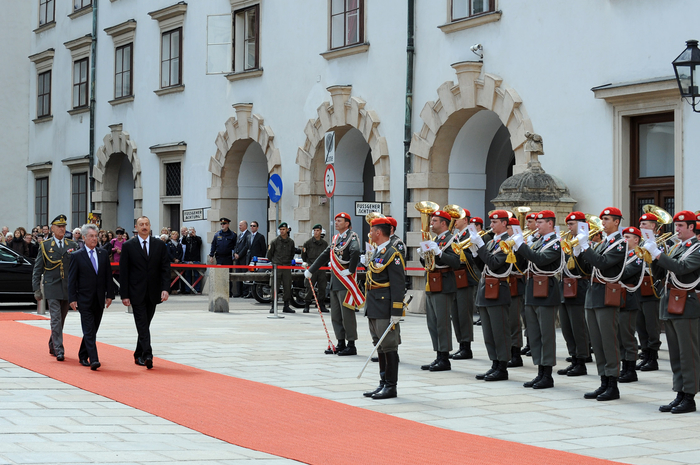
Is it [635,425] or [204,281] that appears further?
[204,281]

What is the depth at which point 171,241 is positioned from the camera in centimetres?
2536

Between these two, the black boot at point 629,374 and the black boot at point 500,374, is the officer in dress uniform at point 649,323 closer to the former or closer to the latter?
the black boot at point 629,374

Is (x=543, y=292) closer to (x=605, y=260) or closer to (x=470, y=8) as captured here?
(x=605, y=260)

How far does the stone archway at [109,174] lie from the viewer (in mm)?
29750

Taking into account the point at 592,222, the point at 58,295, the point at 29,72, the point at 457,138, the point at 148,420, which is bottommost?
the point at 148,420

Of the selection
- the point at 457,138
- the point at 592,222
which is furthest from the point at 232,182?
the point at 592,222

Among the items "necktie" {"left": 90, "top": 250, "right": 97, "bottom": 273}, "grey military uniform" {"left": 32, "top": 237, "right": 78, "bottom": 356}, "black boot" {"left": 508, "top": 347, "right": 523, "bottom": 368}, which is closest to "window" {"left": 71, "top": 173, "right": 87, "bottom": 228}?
"grey military uniform" {"left": 32, "top": 237, "right": 78, "bottom": 356}

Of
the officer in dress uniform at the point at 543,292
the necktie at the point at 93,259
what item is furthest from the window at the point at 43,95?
the officer in dress uniform at the point at 543,292

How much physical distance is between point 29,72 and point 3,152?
2876 millimetres

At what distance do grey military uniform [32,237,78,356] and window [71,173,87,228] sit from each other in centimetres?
1919

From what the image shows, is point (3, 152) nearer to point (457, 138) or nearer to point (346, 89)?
point (346, 89)

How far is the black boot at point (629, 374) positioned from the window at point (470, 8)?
8948 mm

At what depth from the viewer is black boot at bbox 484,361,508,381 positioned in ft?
36.1

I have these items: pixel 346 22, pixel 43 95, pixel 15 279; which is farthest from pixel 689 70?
pixel 43 95
